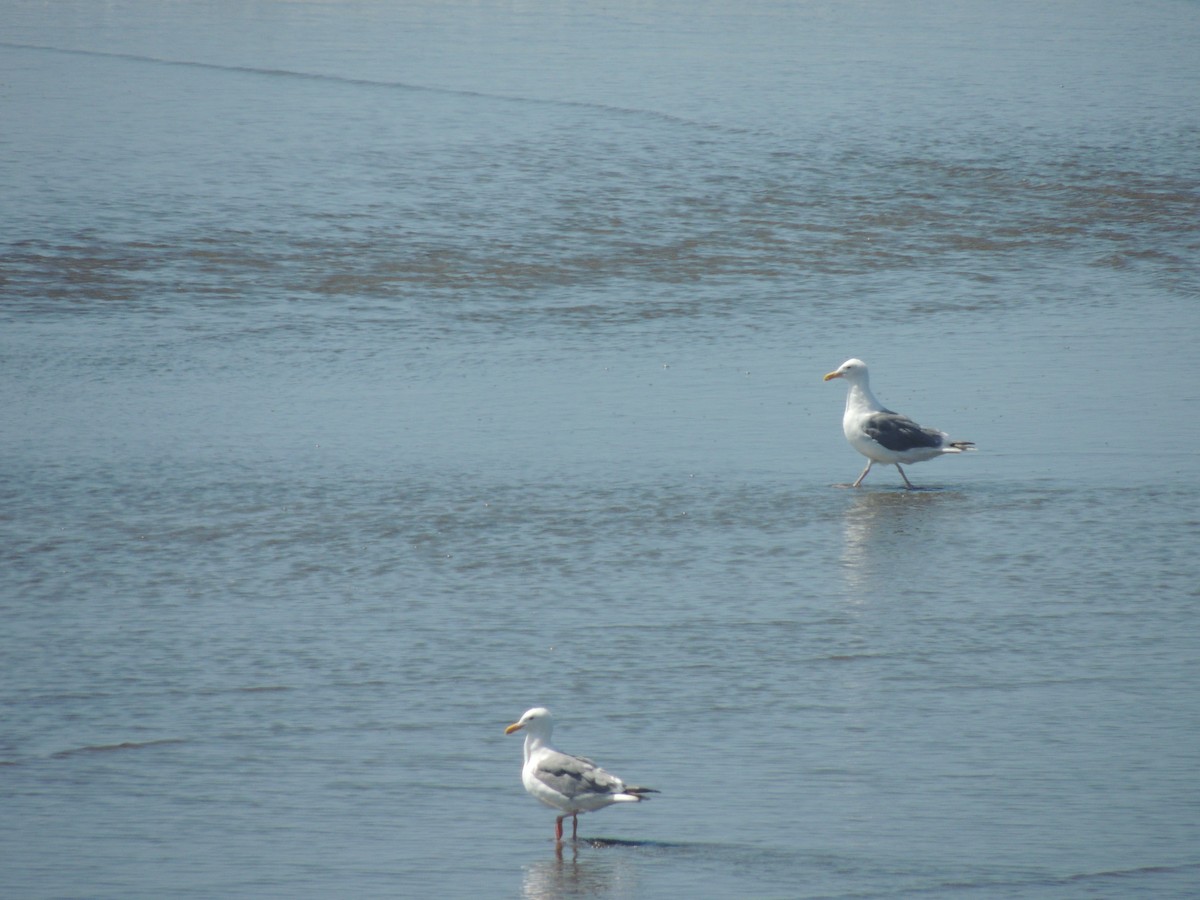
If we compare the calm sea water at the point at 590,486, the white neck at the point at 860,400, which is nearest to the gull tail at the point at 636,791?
the calm sea water at the point at 590,486

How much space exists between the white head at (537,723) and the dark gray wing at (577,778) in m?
0.29

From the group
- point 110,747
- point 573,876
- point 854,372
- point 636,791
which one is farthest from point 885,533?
point 110,747

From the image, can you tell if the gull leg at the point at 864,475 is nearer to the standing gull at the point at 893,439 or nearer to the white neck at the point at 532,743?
the standing gull at the point at 893,439

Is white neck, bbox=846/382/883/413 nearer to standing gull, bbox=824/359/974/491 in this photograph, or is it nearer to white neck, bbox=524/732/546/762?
standing gull, bbox=824/359/974/491

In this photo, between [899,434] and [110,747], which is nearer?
[110,747]

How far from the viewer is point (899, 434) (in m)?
11.5

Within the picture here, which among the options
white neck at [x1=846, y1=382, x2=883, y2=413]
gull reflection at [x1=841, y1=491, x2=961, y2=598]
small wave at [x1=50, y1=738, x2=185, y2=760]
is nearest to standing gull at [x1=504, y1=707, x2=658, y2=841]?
small wave at [x1=50, y1=738, x2=185, y2=760]

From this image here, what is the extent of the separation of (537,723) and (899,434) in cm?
514

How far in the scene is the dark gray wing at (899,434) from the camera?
11.5 meters

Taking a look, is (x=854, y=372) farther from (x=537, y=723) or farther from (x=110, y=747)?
(x=110, y=747)

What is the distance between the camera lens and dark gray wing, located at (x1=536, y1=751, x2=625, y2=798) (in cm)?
651

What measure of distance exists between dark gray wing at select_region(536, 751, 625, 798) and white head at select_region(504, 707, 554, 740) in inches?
11.5

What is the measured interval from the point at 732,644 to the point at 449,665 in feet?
4.35

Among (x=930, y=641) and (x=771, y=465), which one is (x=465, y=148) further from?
(x=930, y=641)
